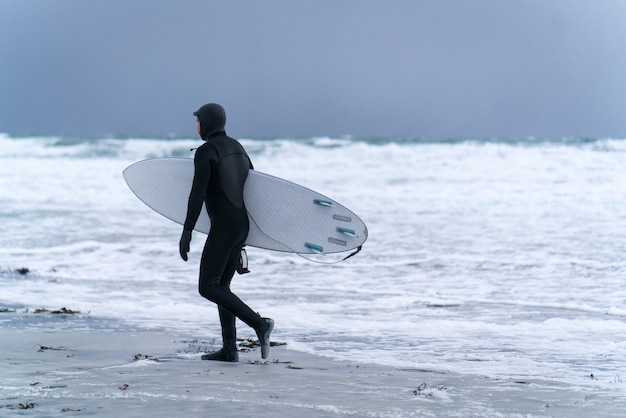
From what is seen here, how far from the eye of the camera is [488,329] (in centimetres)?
687

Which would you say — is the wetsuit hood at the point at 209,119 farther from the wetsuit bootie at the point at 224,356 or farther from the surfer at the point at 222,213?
the wetsuit bootie at the point at 224,356

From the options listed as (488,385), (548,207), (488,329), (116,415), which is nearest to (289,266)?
(488,329)

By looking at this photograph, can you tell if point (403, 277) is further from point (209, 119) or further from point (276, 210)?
point (209, 119)

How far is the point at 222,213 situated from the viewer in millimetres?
5316

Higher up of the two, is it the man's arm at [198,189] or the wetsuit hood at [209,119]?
the wetsuit hood at [209,119]

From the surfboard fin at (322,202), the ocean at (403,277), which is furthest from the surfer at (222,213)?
the ocean at (403,277)

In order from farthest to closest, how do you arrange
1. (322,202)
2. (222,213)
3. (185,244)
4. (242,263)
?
(322,202) → (242,263) → (222,213) → (185,244)

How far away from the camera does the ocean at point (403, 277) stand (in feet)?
20.3

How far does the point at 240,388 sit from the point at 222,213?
1241mm

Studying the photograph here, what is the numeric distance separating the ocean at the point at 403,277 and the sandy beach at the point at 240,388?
0.41 meters

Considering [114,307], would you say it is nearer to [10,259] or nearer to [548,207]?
[10,259]

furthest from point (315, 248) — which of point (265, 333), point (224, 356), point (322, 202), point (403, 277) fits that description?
point (403, 277)

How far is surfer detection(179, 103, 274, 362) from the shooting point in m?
5.23

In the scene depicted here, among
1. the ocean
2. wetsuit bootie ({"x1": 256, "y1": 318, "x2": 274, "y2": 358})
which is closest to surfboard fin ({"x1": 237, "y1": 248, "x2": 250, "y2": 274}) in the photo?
wetsuit bootie ({"x1": 256, "y1": 318, "x2": 274, "y2": 358})
